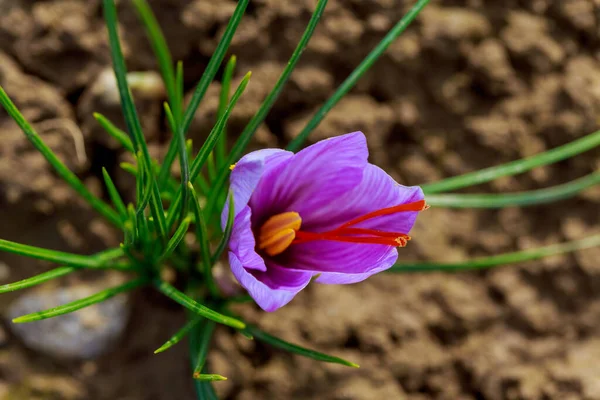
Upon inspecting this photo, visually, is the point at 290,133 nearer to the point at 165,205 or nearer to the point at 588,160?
the point at 165,205

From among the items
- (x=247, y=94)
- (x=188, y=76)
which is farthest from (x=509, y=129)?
(x=188, y=76)

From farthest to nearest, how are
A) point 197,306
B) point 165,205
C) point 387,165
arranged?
1. point 387,165
2. point 165,205
3. point 197,306

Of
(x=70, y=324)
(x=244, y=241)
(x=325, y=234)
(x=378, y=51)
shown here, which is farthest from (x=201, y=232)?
(x=70, y=324)

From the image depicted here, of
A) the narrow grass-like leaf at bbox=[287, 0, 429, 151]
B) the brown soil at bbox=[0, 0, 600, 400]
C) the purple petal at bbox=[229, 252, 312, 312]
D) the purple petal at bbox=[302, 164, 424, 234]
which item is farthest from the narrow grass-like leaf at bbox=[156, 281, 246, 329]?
the brown soil at bbox=[0, 0, 600, 400]

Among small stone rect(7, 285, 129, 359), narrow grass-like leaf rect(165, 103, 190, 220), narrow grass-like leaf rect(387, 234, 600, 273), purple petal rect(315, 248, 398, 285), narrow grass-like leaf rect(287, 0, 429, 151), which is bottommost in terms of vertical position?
small stone rect(7, 285, 129, 359)

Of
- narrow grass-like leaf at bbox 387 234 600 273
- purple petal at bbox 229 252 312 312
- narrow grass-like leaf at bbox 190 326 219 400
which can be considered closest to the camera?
purple petal at bbox 229 252 312 312

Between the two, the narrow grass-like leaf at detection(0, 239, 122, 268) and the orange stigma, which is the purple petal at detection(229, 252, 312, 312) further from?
the narrow grass-like leaf at detection(0, 239, 122, 268)

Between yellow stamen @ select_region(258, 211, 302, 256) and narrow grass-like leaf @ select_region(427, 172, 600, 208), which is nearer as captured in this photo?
yellow stamen @ select_region(258, 211, 302, 256)
